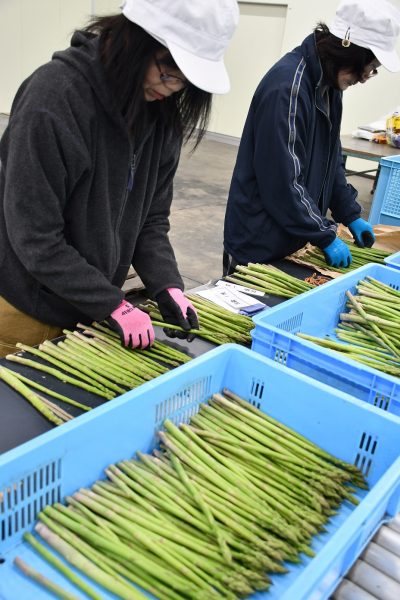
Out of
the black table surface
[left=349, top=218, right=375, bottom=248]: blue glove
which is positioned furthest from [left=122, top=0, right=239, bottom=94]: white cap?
[left=349, top=218, right=375, bottom=248]: blue glove

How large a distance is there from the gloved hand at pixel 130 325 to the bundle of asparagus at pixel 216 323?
0.52ft

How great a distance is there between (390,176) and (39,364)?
310cm

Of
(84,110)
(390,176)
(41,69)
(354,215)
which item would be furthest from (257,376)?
(390,176)

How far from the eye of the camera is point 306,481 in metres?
1.20

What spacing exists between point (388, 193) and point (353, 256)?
1387mm

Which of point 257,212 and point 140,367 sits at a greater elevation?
point 257,212

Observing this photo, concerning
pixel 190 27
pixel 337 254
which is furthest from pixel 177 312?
pixel 337 254

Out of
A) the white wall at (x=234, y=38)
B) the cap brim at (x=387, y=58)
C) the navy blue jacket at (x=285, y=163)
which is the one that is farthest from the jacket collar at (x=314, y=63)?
the white wall at (x=234, y=38)

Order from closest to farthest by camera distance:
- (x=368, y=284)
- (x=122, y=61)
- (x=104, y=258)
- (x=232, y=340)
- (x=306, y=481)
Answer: (x=306, y=481), (x=122, y=61), (x=104, y=258), (x=232, y=340), (x=368, y=284)

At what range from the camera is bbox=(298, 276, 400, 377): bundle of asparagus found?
1793 mm

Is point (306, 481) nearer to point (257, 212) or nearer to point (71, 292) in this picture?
point (71, 292)

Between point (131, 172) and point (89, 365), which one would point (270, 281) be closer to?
point (131, 172)

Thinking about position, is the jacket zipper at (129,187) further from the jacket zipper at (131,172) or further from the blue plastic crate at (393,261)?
the blue plastic crate at (393,261)

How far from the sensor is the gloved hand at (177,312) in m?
1.72
